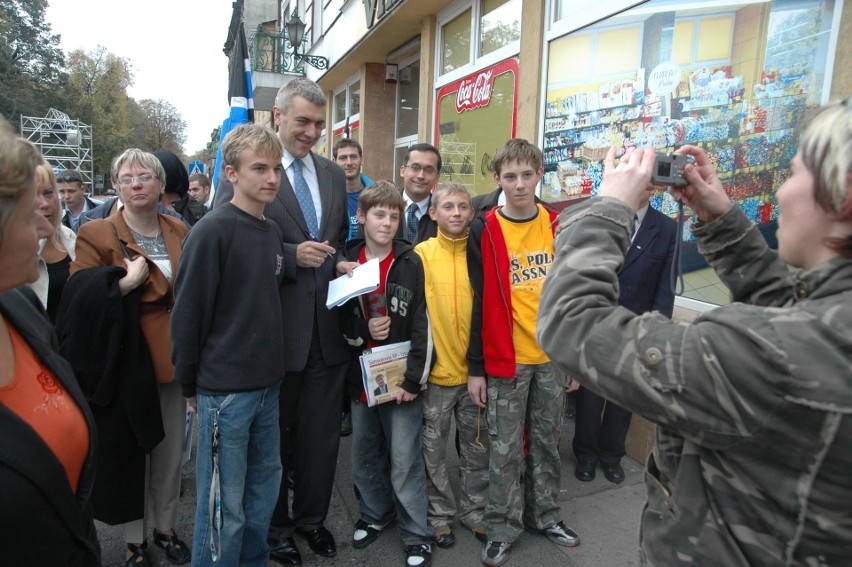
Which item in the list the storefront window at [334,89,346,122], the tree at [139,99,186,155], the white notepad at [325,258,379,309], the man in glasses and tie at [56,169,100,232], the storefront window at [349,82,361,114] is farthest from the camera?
the tree at [139,99,186,155]

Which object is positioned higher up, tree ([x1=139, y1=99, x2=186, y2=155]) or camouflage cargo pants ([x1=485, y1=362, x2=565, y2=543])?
tree ([x1=139, y1=99, x2=186, y2=155])

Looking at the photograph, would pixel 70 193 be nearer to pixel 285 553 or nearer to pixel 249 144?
pixel 249 144

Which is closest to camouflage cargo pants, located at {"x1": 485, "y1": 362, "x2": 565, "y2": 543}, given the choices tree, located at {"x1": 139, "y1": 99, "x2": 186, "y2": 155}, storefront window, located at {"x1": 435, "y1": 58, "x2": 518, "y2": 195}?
storefront window, located at {"x1": 435, "y1": 58, "x2": 518, "y2": 195}

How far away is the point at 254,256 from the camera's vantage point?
2156 mm

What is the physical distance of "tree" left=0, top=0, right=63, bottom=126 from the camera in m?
38.8

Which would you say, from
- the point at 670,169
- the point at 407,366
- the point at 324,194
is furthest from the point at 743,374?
the point at 324,194

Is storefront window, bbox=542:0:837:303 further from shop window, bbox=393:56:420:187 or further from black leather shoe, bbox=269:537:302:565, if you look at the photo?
shop window, bbox=393:56:420:187

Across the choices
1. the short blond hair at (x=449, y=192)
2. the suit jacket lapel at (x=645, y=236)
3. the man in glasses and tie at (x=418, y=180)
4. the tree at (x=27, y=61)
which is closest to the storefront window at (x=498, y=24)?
the man in glasses and tie at (x=418, y=180)

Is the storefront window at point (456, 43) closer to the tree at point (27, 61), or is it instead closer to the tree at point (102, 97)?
the tree at point (27, 61)

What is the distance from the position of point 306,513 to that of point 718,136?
11.3ft

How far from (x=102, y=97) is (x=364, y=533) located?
2376 inches

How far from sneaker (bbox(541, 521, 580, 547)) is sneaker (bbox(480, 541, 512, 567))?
0.30 m

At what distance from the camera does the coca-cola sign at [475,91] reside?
A: 610 centimetres

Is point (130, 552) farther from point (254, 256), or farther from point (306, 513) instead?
point (254, 256)
